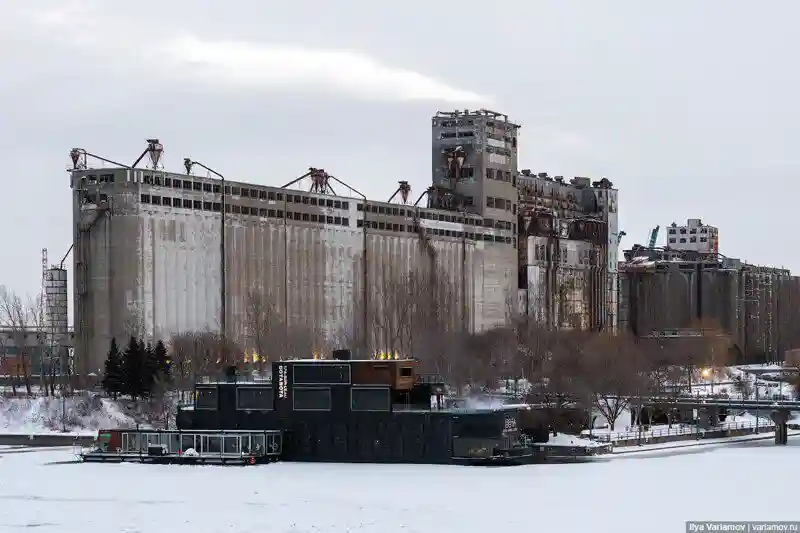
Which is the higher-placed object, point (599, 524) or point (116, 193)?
point (116, 193)

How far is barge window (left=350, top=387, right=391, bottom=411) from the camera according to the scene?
325 feet

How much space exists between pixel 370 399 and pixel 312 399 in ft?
13.0

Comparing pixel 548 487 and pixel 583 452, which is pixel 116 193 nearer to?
pixel 583 452

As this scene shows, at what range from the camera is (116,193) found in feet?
504

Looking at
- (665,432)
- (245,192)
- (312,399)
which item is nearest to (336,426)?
(312,399)

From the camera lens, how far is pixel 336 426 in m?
100

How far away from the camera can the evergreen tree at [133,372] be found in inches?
5246

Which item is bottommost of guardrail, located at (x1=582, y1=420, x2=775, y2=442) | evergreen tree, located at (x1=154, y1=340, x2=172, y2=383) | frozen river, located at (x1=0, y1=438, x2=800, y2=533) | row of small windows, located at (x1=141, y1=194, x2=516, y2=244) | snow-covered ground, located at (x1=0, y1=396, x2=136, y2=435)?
guardrail, located at (x1=582, y1=420, x2=775, y2=442)

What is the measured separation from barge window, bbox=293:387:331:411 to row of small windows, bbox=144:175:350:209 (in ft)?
194

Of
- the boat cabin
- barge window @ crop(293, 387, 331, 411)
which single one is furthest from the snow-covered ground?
barge window @ crop(293, 387, 331, 411)

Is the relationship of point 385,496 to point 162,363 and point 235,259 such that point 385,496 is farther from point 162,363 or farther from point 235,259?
point 235,259

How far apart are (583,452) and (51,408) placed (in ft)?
145

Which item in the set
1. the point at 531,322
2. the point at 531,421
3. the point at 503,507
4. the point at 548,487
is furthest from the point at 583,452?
the point at 531,322

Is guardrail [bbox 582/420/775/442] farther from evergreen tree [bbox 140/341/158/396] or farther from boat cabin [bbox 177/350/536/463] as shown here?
evergreen tree [bbox 140/341/158/396]
